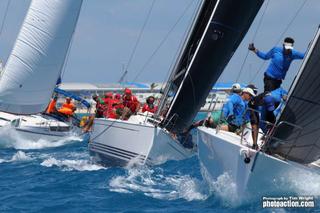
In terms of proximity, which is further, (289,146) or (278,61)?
(278,61)

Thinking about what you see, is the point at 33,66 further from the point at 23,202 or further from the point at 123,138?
the point at 23,202

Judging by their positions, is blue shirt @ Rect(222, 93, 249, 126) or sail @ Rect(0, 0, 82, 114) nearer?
blue shirt @ Rect(222, 93, 249, 126)

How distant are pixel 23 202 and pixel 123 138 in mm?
4010

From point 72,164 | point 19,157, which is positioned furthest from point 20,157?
point 72,164

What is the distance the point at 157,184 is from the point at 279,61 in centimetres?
350

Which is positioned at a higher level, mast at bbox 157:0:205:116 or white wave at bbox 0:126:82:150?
mast at bbox 157:0:205:116

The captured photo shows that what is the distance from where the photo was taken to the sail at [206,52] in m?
14.1

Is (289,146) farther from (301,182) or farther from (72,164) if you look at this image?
(72,164)

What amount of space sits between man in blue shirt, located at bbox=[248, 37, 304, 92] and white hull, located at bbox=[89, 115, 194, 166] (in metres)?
3.73

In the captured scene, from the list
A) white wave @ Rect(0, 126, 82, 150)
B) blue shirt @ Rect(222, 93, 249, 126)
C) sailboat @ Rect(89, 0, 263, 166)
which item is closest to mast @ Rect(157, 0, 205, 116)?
sailboat @ Rect(89, 0, 263, 166)

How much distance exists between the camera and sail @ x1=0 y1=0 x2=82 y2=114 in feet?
64.1

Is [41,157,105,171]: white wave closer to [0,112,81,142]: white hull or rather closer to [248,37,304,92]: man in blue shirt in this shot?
[0,112,81,142]: white hull

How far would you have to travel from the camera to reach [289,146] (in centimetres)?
899

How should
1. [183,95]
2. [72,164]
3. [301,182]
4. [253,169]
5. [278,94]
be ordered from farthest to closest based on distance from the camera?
[72,164]
[183,95]
[278,94]
[301,182]
[253,169]
